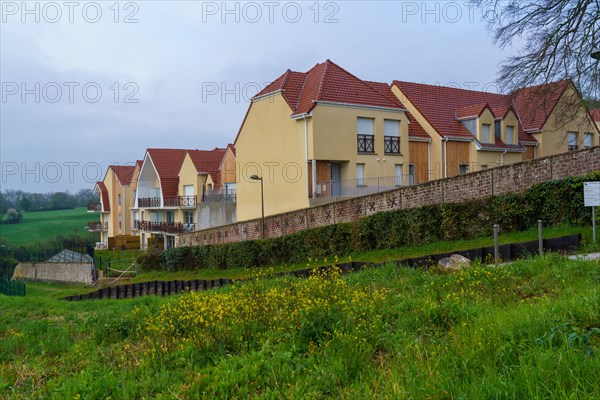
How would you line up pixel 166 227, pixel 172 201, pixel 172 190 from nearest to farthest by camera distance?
pixel 166 227, pixel 172 201, pixel 172 190

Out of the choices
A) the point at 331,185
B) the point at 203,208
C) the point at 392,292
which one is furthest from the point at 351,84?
the point at 392,292

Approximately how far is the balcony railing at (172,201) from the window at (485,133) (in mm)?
26645

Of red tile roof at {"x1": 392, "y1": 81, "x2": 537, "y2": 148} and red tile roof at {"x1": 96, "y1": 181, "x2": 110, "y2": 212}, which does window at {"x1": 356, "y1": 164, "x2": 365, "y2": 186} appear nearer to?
red tile roof at {"x1": 392, "y1": 81, "x2": 537, "y2": 148}

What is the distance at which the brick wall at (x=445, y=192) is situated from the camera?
18.2m

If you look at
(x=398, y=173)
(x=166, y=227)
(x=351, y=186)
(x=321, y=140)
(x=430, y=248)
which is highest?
(x=321, y=140)

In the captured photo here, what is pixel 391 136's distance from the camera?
111 ft

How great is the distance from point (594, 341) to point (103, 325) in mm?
7541

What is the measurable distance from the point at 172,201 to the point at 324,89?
27.7 m

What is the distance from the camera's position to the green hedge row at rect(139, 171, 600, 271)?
17125mm

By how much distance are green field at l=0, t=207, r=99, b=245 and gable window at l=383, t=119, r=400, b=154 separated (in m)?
54.3

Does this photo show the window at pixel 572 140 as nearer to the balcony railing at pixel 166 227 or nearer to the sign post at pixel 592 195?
the sign post at pixel 592 195

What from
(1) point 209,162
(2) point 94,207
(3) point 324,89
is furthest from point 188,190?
(2) point 94,207

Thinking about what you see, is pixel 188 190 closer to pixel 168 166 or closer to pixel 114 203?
pixel 168 166

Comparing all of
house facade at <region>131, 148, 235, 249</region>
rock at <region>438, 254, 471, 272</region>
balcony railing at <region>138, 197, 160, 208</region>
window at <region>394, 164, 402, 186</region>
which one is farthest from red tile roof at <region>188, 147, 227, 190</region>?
rock at <region>438, 254, 471, 272</region>
